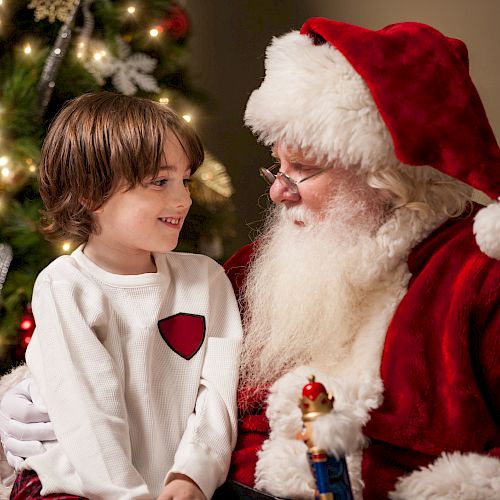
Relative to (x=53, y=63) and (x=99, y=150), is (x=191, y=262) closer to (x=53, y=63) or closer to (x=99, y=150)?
(x=99, y=150)

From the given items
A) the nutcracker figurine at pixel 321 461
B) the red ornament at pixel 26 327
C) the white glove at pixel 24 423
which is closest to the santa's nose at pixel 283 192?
the nutcracker figurine at pixel 321 461

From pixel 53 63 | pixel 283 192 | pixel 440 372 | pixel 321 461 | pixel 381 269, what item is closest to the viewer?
pixel 321 461

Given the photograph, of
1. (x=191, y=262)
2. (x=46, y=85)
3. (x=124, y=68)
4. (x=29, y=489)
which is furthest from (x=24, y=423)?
(x=124, y=68)

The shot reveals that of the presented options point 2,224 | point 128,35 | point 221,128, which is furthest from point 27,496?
point 221,128

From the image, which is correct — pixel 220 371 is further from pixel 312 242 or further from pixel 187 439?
pixel 312 242

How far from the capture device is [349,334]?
169 cm

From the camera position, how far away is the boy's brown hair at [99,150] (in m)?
1.72

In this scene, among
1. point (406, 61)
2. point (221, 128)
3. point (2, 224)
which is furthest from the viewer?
point (221, 128)

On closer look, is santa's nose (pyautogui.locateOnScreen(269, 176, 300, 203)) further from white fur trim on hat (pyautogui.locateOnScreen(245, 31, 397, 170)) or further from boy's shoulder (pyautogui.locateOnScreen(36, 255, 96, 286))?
boy's shoulder (pyautogui.locateOnScreen(36, 255, 96, 286))

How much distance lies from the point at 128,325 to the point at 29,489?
397 mm

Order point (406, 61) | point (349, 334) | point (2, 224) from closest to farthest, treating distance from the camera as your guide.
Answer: point (406, 61)
point (349, 334)
point (2, 224)

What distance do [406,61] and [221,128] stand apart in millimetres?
2028

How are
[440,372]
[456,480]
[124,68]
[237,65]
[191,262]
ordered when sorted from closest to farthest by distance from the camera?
[456,480], [440,372], [191,262], [124,68], [237,65]

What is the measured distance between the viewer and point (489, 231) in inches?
58.7
